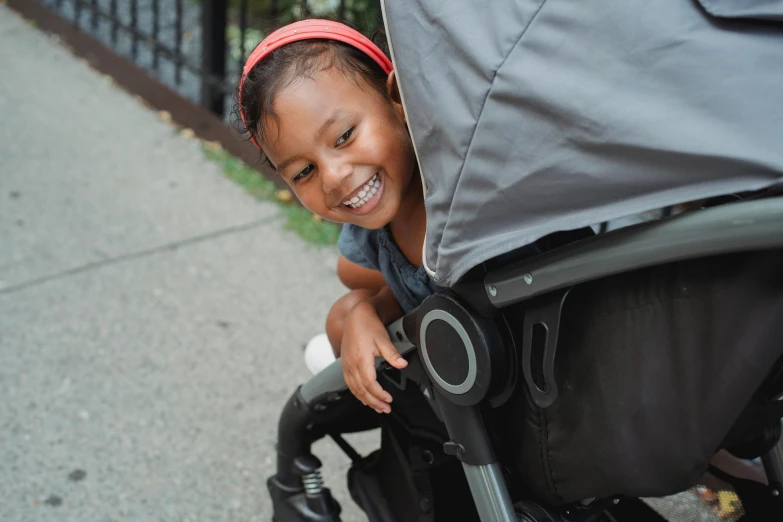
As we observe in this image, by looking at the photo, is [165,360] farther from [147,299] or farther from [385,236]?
[385,236]

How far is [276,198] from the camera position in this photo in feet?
13.5

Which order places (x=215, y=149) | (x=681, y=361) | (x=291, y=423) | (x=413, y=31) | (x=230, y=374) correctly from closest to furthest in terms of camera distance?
(x=681, y=361)
(x=413, y=31)
(x=291, y=423)
(x=230, y=374)
(x=215, y=149)

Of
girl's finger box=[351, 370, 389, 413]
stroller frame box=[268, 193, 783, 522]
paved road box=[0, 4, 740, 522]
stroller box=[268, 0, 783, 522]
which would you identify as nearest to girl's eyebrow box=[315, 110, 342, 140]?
stroller box=[268, 0, 783, 522]

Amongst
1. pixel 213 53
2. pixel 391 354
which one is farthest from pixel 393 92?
pixel 213 53

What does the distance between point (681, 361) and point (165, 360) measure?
2.21m

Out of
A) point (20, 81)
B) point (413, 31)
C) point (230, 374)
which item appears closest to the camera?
point (413, 31)

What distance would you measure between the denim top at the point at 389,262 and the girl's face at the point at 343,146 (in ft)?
0.45

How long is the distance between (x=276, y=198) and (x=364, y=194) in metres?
2.50

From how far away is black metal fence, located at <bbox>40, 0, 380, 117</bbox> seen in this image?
455cm

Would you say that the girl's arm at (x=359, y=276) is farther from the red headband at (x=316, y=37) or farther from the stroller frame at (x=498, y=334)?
the red headband at (x=316, y=37)

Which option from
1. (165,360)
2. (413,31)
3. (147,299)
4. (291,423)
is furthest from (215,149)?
(413,31)

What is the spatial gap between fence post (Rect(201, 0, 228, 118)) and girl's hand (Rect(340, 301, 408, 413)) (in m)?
3.12

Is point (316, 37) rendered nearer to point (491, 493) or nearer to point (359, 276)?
point (359, 276)

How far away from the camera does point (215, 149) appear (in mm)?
4504
